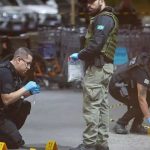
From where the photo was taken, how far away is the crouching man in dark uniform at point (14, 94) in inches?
301

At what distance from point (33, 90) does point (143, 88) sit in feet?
6.21

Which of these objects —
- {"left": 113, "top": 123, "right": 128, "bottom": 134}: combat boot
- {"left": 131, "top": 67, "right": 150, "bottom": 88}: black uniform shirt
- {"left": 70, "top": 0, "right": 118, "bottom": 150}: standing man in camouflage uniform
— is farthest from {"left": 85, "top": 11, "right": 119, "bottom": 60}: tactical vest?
{"left": 113, "top": 123, "right": 128, "bottom": 134}: combat boot

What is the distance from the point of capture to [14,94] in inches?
299

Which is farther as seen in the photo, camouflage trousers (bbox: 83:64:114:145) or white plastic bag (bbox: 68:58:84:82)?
white plastic bag (bbox: 68:58:84:82)

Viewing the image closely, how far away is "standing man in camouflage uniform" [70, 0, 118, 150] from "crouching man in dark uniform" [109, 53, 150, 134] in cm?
140

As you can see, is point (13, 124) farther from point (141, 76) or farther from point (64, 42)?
point (64, 42)

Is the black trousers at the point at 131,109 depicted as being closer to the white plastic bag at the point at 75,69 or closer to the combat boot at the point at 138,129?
the combat boot at the point at 138,129

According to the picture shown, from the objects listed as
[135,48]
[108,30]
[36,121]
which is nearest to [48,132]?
[36,121]

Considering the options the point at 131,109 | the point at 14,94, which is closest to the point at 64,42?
the point at 131,109

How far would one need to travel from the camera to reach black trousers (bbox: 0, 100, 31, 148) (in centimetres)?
793

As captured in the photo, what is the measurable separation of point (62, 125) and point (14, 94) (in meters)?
2.62

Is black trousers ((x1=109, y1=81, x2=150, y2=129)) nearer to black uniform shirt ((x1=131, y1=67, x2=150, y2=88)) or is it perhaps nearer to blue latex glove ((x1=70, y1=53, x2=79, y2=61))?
black uniform shirt ((x1=131, y1=67, x2=150, y2=88))

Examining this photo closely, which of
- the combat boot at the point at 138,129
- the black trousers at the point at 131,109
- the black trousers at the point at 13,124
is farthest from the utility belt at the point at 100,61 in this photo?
the combat boot at the point at 138,129

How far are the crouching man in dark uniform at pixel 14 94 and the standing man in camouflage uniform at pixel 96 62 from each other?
66 cm
